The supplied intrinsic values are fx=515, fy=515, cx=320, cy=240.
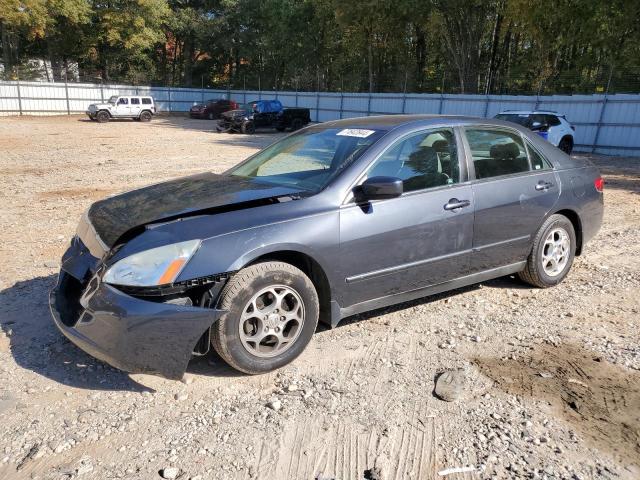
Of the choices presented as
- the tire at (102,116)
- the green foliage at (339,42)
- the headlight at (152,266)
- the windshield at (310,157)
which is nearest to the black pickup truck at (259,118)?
the green foliage at (339,42)

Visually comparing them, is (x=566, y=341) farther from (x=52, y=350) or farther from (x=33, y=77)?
(x=33, y=77)

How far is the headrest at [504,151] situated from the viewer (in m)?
4.53

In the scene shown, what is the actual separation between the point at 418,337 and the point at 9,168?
469 inches

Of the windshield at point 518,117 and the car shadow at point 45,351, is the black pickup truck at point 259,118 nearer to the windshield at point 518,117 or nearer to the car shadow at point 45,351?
the windshield at point 518,117

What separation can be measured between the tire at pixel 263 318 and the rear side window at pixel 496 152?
6.41ft

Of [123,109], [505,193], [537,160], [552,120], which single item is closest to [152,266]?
[505,193]

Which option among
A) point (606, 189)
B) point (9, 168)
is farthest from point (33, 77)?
point (606, 189)

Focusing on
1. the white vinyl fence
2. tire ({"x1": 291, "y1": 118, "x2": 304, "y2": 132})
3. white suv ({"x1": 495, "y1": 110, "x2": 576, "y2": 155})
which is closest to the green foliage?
the white vinyl fence

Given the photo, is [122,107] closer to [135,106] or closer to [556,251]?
[135,106]

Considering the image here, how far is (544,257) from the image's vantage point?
4.87 metres

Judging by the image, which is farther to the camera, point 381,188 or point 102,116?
point 102,116

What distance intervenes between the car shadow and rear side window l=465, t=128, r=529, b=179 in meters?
3.15

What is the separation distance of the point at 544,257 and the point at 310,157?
7.97 ft

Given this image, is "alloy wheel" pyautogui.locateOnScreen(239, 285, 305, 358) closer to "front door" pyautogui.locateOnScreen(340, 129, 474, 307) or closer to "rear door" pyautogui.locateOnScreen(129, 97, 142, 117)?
"front door" pyautogui.locateOnScreen(340, 129, 474, 307)
